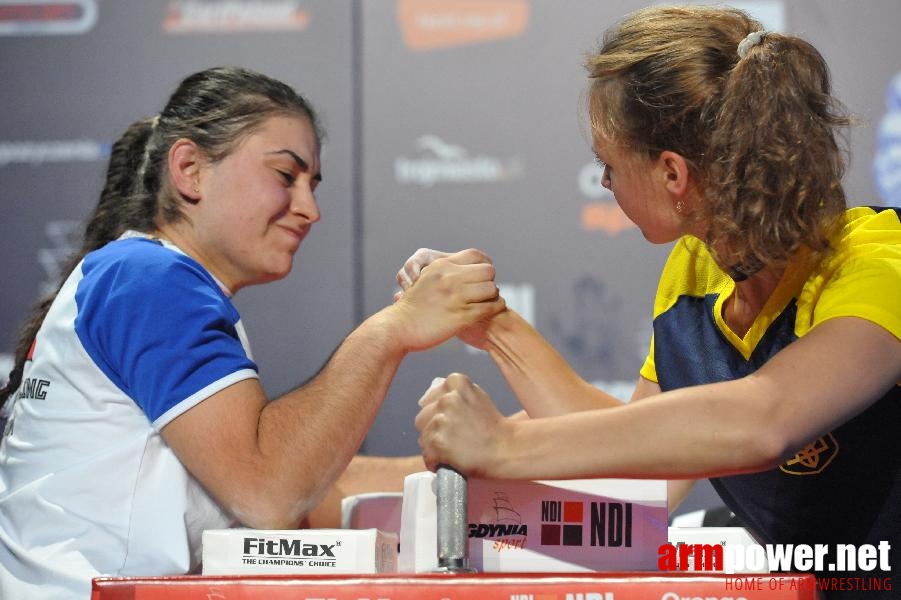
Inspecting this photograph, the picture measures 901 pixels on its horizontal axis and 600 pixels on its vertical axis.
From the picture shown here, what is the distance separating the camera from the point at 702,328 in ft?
5.07

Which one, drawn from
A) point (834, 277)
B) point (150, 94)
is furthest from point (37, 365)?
point (150, 94)

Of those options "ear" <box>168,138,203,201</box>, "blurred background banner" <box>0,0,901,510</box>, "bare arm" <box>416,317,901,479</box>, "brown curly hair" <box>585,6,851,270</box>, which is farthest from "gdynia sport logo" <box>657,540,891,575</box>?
"blurred background banner" <box>0,0,901,510</box>

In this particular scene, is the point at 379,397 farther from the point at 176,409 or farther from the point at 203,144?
the point at 203,144

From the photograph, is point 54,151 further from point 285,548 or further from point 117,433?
point 285,548

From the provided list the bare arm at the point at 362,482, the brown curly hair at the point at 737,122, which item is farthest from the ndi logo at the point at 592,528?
the bare arm at the point at 362,482

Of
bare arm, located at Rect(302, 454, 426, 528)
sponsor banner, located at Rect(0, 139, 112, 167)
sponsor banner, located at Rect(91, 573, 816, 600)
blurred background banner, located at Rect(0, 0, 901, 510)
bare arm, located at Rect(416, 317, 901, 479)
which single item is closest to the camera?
sponsor banner, located at Rect(91, 573, 816, 600)

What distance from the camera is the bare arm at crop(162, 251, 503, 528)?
53.5 inches

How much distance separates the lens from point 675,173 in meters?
1.38

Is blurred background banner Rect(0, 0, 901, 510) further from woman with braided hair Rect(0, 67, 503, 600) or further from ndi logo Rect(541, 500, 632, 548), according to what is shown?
ndi logo Rect(541, 500, 632, 548)

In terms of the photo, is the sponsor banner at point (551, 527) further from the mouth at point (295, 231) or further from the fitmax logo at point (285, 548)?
the mouth at point (295, 231)

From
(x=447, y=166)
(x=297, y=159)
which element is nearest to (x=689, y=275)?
(x=297, y=159)

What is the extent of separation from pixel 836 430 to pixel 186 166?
111cm

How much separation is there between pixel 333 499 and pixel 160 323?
62 centimetres

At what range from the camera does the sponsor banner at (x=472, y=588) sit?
38.3 inches
